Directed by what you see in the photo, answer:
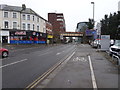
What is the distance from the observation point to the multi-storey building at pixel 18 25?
53781 millimetres

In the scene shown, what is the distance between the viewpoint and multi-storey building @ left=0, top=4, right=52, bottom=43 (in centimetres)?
5378

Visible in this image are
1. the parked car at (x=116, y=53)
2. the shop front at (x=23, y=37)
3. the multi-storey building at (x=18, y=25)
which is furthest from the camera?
the shop front at (x=23, y=37)

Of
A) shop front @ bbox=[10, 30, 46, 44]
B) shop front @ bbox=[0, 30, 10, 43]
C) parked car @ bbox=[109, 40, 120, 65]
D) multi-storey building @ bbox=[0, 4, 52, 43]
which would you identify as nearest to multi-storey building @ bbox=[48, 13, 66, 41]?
shop front @ bbox=[10, 30, 46, 44]

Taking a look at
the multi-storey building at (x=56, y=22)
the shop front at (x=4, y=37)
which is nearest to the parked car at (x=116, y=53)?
the shop front at (x=4, y=37)

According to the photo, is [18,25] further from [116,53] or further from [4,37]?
[116,53]

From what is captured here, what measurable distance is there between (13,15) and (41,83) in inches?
1984

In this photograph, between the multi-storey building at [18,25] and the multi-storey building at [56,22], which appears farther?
the multi-storey building at [56,22]

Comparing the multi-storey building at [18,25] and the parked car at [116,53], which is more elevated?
the multi-storey building at [18,25]

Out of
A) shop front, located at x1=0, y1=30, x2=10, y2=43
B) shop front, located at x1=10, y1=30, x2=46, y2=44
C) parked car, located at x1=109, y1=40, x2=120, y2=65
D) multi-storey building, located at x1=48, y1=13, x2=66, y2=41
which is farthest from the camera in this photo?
multi-storey building, located at x1=48, y1=13, x2=66, y2=41

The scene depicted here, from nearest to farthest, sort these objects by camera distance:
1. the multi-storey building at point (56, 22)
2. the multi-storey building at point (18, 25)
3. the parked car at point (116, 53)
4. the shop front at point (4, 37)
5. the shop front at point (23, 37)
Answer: the parked car at point (116, 53) → the shop front at point (4, 37) → the multi-storey building at point (18, 25) → the shop front at point (23, 37) → the multi-storey building at point (56, 22)

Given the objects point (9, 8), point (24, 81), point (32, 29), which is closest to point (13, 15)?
point (9, 8)

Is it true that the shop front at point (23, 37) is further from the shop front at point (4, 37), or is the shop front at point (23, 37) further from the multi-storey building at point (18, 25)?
the shop front at point (4, 37)

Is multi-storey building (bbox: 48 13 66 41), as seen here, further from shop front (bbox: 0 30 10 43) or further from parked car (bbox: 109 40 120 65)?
parked car (bbox: 109 40 120 65)

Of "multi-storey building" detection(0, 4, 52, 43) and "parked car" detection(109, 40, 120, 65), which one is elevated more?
"multi-storey building" detection(0, 4, 52, 43)
